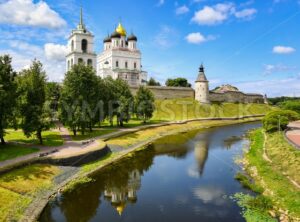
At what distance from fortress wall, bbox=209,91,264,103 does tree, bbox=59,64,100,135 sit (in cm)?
4707

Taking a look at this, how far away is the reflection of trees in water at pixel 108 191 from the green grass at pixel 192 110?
3059 centimetres

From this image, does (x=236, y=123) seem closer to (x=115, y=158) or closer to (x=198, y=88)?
(x=198, y=88)

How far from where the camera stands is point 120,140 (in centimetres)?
3212

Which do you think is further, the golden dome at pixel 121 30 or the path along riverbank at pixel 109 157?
the golden dome at pixel 121 30

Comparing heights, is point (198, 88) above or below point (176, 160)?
above

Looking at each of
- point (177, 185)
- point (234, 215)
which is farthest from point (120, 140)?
point (234, 215)

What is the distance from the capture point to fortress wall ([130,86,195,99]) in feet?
227

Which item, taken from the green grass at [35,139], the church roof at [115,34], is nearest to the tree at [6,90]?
the green grass at [35,139]

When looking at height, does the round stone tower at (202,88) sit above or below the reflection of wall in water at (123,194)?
above

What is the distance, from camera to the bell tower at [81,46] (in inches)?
2323

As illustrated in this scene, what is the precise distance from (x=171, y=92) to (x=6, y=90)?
51.0 m

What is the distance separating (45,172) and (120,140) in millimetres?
13174

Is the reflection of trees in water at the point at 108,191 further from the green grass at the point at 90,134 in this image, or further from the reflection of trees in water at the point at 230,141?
the reflection of trees in water at the point at 230,141

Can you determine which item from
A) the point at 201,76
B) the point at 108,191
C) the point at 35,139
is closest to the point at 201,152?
the point at 108,191
